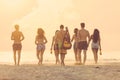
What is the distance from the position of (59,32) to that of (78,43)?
142cm

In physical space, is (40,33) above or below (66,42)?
above

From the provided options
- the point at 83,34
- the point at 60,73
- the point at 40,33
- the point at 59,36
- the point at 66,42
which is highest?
the point at 40,33

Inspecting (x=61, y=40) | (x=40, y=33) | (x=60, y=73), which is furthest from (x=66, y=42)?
(x=60, y=73)

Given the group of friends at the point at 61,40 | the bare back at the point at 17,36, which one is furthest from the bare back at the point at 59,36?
the bare back at the point at 17,36

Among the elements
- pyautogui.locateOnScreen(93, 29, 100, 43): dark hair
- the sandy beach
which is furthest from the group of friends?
the sandy beach

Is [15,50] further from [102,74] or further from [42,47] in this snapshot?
[102,74]

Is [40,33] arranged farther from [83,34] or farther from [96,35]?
[96,35]

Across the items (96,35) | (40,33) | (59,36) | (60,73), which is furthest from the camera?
(96,35)

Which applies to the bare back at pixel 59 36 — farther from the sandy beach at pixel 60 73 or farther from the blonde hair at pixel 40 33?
the sandy beach at pixel 60 73

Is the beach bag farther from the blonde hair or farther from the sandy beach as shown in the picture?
the sandy beach

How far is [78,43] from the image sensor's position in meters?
26.2

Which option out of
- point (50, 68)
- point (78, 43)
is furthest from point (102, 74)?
point (78, 43)

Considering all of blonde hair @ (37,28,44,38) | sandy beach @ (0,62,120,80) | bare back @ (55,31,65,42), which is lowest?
sandy beach @ (0,62,120,80)

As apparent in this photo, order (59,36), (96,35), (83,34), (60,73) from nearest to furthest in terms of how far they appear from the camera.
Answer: (60,73)
(59,36)
(83,34)
(96,35)
